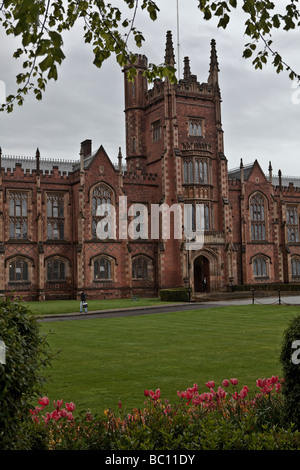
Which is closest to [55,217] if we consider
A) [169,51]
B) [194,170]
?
[194,170]

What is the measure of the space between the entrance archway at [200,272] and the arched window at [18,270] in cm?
1577

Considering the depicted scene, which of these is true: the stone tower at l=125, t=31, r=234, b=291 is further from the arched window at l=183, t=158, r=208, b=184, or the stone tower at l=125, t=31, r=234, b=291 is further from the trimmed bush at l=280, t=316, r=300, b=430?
the trimmed bush at l=280, t=316, r=300, b=430

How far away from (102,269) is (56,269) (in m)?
3.90

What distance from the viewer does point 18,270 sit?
39719 mm

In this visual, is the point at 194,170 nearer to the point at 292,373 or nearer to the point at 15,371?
the point at 292,373

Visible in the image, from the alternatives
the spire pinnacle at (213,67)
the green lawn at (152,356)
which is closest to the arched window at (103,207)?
the spire pinnacle at (213,67)

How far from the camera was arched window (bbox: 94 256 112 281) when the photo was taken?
136 feet

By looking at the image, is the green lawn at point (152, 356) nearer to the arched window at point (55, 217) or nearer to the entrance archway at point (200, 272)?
the arched window at point (55, 217)

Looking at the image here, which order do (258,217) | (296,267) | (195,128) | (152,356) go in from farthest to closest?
(296,267), (258,217), (195,128), (152,356)

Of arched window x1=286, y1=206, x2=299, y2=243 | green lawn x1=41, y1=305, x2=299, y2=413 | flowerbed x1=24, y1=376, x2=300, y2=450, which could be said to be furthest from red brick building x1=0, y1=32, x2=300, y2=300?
flowerbed x1=24, y1=376, x2=300, y2=450

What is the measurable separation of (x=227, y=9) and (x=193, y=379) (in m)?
7.34

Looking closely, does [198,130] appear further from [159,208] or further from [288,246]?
[288,246]
